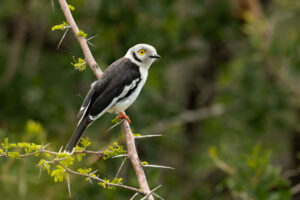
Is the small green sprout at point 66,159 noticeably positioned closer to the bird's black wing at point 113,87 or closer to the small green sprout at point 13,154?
the small green sprout at point 13,154

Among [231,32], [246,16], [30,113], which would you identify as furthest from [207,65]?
[30,113]

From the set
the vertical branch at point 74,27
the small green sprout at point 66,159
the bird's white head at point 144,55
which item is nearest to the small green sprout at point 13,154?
the small green sprout at point 66,159

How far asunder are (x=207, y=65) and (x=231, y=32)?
50.0 inches

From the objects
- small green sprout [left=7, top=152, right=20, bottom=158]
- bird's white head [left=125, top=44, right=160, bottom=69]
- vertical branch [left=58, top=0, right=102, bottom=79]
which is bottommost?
small green sprout [left=7, top=152, right=20, bottom=158]

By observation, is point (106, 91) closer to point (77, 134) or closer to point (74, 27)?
point (77, 134)

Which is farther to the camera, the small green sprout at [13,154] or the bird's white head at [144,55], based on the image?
the bird's white head at [144,55]

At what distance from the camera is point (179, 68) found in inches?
408

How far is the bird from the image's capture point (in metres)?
4.64

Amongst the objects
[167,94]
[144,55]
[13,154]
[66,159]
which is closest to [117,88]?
[144,55]

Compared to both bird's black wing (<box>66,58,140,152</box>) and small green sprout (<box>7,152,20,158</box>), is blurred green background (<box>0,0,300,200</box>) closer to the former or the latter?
bird's black wing (<box>66,58,140,152</box>)

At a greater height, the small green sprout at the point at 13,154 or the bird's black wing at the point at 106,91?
the bird's black wing at the point at 106,91

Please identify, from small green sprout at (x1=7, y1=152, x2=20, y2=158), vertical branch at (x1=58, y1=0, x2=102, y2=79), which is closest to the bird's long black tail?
vertical branch at (x1=58, y1=0, x2=102, y2=79)

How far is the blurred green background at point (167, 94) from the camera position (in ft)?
19.9

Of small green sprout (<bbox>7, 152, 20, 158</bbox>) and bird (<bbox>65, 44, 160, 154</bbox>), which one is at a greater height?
bird (<bbox>65, 44, 160, 154</bbox>)
